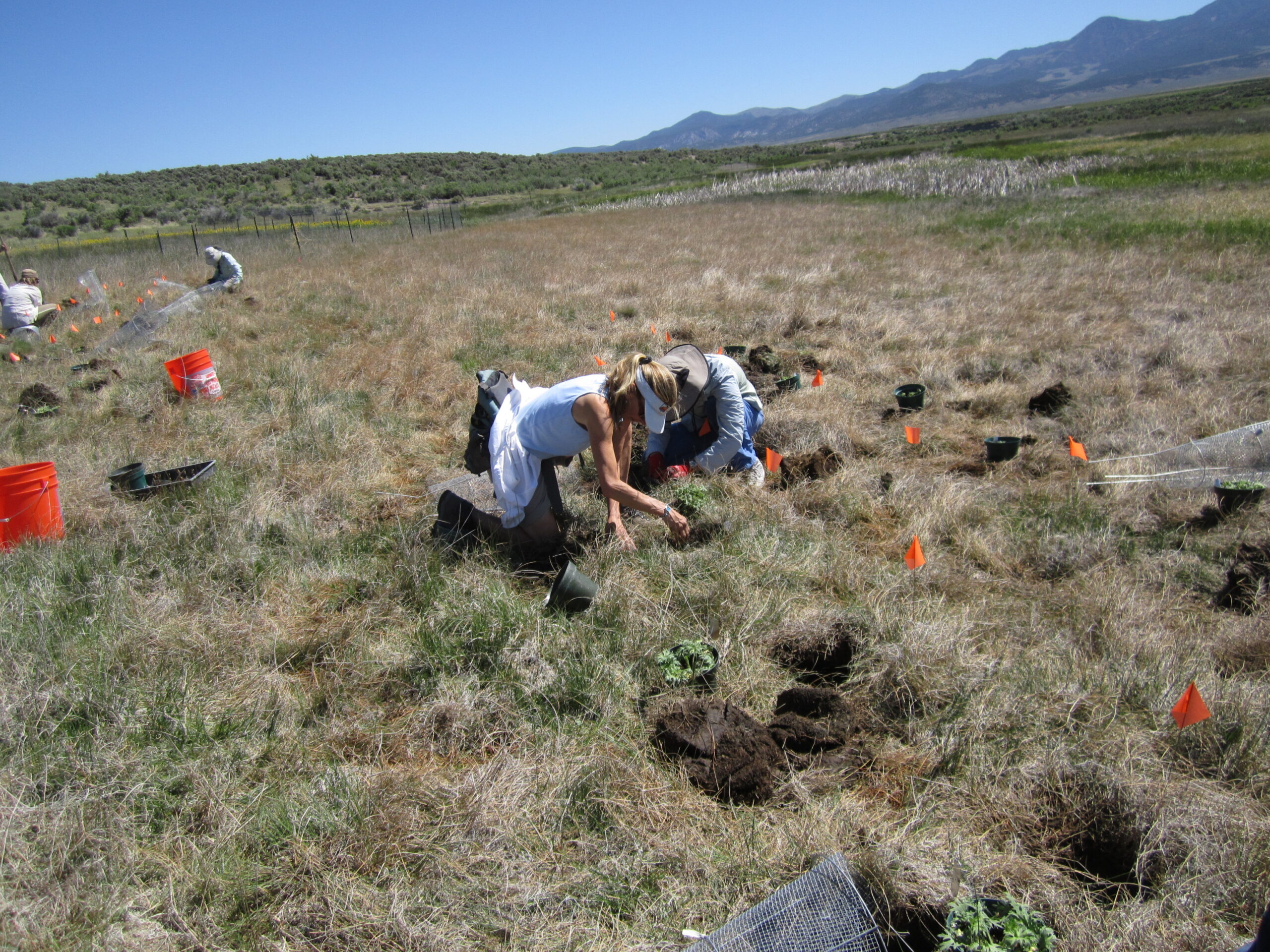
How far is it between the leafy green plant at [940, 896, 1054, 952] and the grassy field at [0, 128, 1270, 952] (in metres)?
0.12

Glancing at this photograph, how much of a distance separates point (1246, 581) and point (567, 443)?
3239 mm

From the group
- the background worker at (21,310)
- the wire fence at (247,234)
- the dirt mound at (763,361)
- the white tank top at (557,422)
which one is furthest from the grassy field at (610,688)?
the wire fence at (247,234)

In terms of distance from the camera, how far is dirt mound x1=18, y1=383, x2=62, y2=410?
6828 mm

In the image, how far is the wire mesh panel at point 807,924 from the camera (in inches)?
67.2

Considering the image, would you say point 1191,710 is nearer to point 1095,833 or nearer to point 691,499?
point 1095,833

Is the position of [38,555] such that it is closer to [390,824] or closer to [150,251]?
[390,824]

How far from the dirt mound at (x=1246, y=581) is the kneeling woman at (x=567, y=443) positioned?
8.13ft

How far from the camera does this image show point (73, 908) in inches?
74.0

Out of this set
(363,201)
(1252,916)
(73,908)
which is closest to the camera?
(1252,916)

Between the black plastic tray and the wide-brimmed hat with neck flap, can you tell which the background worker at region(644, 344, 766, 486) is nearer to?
the wide-brimmed hat with neck flap

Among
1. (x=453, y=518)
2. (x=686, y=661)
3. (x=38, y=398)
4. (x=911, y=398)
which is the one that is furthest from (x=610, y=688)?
(x=38, y=398)

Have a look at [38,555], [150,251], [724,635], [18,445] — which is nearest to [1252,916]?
[724,635]

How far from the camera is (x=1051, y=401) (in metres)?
5.54

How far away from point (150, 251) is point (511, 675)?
23.9 meters
